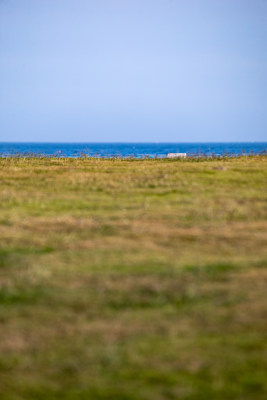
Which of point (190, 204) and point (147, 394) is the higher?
point (190, 204)

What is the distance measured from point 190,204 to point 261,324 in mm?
9897

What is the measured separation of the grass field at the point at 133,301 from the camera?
22.8 ft

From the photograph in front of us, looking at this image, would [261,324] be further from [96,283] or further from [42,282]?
[42,282]

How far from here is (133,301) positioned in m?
9.38

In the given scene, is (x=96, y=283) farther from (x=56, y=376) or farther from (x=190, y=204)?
(x=190, y=204)

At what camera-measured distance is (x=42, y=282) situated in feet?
33.8

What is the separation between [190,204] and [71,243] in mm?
6262

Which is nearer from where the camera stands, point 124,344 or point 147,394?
point 147,394

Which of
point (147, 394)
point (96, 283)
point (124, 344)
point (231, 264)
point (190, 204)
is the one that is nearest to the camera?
point (147, 394)

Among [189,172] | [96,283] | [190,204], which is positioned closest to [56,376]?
[96,283]

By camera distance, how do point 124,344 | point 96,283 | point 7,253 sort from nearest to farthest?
point 124,344, point 96,283, point 7,253

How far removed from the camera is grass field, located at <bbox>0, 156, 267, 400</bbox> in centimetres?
695

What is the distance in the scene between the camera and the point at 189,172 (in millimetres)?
27016

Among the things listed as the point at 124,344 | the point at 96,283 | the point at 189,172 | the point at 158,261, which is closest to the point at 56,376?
the point at 124,344
